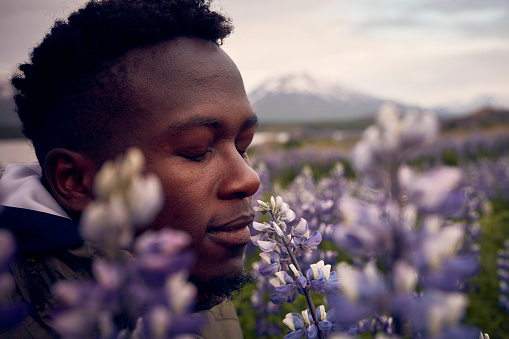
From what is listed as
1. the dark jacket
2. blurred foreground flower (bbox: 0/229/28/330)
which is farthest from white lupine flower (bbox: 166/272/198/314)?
the dark jacket

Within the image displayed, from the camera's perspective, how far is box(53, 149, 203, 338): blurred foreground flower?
0.53m

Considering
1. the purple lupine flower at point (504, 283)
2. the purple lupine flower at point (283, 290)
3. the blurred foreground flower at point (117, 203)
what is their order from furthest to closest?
the purple lupine flower at point (504, 283) < the purple lupine flower at point (283, 290) < the blurred foreground flower at point (117, 203)

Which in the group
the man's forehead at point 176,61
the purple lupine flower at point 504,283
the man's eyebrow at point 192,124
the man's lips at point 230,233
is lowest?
the purple lupine flower at point 504,283

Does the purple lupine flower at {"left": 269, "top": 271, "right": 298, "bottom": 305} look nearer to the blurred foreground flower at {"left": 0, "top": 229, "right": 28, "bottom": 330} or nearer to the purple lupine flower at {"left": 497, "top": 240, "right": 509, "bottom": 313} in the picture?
the blurred foreground flower at {"left": 0, "top": 229, "right": 28, "bottom": 330}

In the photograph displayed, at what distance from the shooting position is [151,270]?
556 millimetres

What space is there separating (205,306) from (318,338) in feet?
2.70

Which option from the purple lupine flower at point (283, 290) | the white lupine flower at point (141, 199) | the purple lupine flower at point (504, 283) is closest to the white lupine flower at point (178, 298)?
the white lupine flower at point (141, 199)

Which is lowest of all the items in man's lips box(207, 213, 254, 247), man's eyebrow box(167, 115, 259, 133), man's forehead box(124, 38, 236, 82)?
man's lips box(207, 213, 254, 247)

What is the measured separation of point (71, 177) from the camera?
162 cm

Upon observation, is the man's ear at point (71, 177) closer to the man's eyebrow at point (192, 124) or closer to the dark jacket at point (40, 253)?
Result: the dark jacket at point (40, 253)

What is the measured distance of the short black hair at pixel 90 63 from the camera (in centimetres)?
161

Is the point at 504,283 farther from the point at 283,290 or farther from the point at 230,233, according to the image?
the point at 283,290

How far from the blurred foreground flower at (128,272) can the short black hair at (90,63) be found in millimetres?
1112

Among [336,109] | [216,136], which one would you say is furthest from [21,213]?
[336,109]
